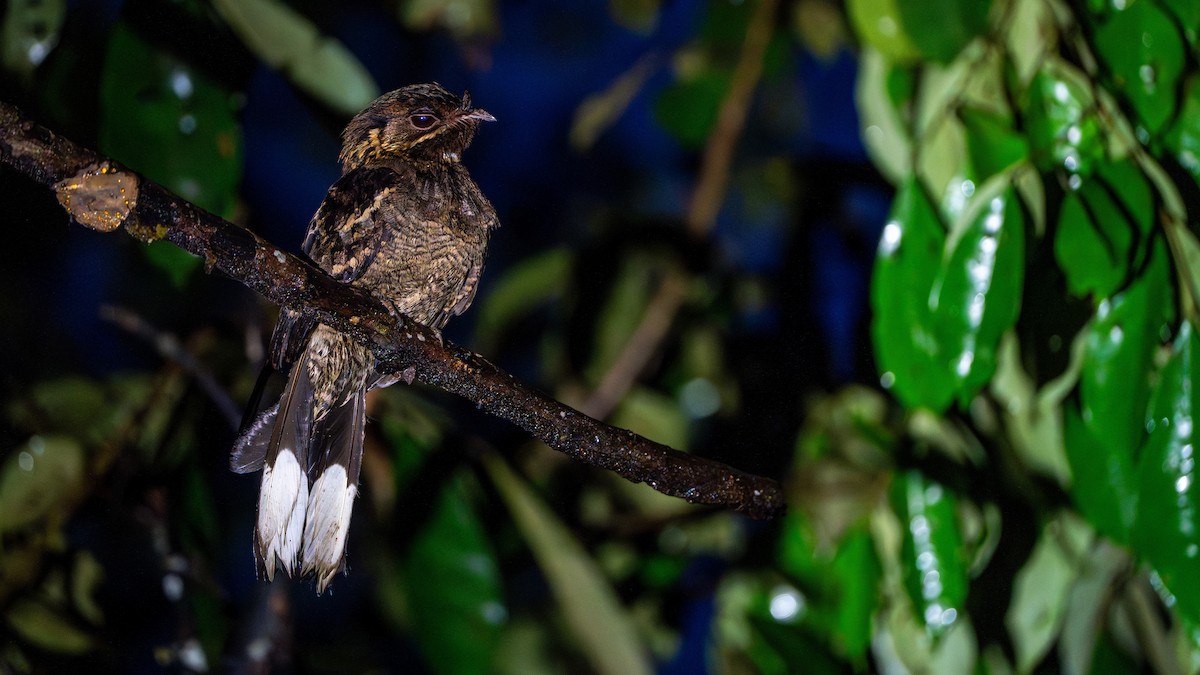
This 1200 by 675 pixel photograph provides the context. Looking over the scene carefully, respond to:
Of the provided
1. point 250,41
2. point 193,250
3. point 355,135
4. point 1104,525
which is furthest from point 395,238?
point 1104,525

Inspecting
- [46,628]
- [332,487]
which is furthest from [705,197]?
[46,628]

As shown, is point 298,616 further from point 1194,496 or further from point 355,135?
point 1194,496

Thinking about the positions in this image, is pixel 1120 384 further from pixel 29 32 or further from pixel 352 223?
pixel 29 32

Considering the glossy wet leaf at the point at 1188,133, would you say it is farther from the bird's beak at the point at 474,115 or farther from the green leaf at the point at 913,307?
the bird's beak at the point at 474,115

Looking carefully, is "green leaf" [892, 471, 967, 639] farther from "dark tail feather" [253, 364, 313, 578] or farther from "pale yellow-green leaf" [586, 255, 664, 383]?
"pale yellow-green leaf" [586, 255, 664, 383]

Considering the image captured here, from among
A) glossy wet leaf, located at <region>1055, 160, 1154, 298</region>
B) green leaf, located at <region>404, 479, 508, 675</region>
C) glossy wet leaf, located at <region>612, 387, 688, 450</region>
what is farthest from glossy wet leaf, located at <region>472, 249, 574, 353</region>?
glossy wet leaf, located at <region>1055, 160, 1154, 298</region>

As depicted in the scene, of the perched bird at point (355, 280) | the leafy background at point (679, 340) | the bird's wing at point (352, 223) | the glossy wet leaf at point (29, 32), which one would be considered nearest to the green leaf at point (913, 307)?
the leafy background at point (679, 340)
